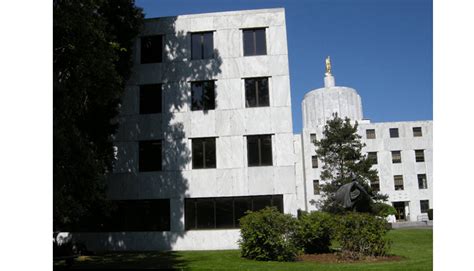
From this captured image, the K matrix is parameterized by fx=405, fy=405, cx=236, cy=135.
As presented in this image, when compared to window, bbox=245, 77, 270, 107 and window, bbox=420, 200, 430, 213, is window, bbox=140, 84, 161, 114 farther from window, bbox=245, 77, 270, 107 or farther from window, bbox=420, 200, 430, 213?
window, bbox=420, 200, 430, 213

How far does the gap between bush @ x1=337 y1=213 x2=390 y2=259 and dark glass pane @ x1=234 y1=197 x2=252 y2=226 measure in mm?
7066

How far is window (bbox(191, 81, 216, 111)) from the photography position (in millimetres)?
21734

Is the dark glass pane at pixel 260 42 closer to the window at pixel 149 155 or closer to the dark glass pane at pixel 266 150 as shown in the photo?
the dark glass pane at pixel 266 150

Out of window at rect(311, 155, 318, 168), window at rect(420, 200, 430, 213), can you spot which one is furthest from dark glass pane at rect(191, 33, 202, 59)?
window at rect(420, 200, 430, 213)

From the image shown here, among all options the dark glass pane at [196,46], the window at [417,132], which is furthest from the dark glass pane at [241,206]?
the window at [417,132]

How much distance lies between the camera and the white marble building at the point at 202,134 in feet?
67.9

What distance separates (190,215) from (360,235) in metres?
9.69

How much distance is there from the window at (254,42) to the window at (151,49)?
481cm

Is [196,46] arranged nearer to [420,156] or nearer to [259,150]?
[259,150]

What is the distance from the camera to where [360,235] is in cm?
1392

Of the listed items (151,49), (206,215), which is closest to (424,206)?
(206,215)
